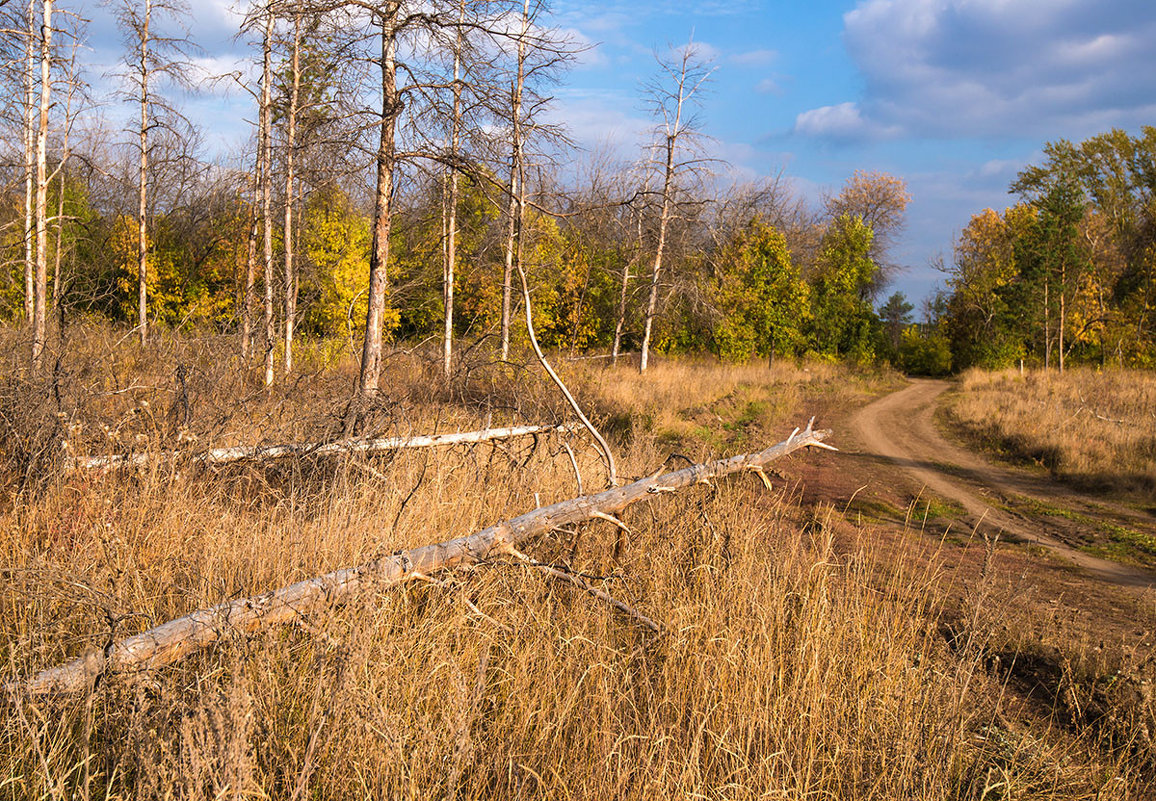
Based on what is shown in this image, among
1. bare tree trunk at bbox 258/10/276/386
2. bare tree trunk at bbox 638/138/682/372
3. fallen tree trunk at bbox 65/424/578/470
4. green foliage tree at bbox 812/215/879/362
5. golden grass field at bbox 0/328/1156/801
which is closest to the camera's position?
golden grass field at bbox 0/328/1156/801

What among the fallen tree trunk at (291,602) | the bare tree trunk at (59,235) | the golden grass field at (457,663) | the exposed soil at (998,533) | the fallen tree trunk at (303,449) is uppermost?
the bare tree trunk at (59,235)

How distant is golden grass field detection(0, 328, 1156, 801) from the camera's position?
2.61 m

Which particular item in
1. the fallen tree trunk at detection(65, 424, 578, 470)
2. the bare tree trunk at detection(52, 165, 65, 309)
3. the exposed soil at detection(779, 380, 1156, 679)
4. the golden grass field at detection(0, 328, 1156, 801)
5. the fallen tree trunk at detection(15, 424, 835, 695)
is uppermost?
the bare tree trunk at detection(52, 165, 65, 309)

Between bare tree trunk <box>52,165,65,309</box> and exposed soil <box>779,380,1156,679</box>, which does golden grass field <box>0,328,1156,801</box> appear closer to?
exposed soil <box>779,380,1156,679</box>

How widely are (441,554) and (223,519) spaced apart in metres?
1.74

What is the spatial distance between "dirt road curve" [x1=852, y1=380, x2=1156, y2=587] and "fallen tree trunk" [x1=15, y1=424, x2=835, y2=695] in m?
4.33

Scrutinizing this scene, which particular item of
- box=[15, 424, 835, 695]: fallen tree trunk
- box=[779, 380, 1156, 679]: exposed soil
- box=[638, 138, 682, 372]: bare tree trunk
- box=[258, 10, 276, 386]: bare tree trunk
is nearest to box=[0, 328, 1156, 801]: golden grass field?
box=[15, 424, 835, 695]: fallen tree trunk

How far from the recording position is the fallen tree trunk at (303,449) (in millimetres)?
5180

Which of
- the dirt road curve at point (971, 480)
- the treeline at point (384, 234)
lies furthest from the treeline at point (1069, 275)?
the dirt road curve at point (971, 480)

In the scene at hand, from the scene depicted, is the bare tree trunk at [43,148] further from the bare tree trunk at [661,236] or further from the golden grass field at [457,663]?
the bare tree trunk at [661,236]

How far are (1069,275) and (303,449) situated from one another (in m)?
40.9

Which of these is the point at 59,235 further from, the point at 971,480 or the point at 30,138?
the point at 971,480

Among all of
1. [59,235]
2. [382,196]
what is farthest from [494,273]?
[382,196]

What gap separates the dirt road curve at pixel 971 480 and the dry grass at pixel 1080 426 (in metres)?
0.92
